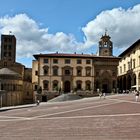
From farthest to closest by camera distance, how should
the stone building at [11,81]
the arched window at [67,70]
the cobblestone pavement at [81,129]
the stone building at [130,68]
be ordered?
the arched window at [67,70] < the stone building at [130,68] < the stone building at [11,81] < the cobblestone pavement at [81,129]

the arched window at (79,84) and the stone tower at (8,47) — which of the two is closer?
the arched window at (79,84)

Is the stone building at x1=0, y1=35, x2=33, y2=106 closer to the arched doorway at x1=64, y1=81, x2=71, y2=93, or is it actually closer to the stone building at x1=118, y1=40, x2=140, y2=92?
the arched doorway at x1=64, y1=81, x2=71, y2=93

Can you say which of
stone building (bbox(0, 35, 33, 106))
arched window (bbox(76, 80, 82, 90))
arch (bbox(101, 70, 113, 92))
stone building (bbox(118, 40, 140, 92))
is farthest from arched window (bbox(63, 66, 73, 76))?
stone building (bbox(118, 40, 140, 92))

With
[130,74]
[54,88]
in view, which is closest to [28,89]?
[54,88]

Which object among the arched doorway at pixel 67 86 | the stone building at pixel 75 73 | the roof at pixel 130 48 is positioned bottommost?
the arched doorway at pixel 67 86

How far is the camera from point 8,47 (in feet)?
401

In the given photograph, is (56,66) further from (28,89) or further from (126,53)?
(126,53)

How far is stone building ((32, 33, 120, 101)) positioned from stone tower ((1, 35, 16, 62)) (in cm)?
3130

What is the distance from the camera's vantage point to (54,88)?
303 feet

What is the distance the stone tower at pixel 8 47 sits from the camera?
122000 mm

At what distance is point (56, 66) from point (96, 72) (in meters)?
10.6

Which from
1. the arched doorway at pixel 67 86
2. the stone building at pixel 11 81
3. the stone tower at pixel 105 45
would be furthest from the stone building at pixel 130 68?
the stone building at pixel 11 81

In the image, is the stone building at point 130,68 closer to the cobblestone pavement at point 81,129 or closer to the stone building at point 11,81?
the stone building at point 11,81

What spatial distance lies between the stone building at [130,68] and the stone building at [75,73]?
443 centimetres
